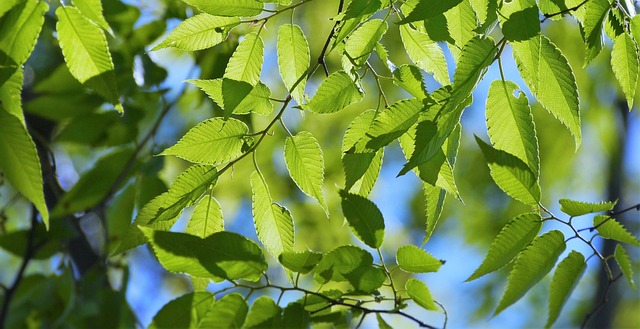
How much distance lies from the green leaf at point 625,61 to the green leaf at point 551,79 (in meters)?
0.07

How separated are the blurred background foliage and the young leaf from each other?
162mm

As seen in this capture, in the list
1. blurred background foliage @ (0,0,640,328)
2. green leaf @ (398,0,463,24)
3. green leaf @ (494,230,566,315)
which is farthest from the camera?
blurred background foliage @ (0,0,640,328)

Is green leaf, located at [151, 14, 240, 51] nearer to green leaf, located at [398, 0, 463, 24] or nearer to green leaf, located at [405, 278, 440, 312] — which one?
green leaf, located at [398, 0, 463, 24]

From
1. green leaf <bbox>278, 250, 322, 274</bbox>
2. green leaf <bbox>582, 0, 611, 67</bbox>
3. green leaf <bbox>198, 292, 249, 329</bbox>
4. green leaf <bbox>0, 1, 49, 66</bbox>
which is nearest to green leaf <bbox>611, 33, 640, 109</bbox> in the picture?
green leaf <bbox>582, 0, 611, 67</bbox>

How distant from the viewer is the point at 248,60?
2.93 feet

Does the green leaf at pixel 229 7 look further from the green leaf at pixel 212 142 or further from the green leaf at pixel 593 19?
the green leaf at pixel 593 19

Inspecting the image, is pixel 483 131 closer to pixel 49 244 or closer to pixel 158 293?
pixel 158 293

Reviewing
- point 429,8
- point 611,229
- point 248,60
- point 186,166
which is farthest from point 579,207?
point 186,166

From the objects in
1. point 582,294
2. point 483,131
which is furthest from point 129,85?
point 582,294

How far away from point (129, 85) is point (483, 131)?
10.8ft

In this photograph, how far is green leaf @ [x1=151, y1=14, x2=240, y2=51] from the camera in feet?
2.85

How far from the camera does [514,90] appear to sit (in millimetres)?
843

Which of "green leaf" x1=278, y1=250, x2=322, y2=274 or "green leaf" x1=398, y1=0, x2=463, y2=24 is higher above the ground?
"green leaf" x1=398, y1=0, x2=463, y2=24

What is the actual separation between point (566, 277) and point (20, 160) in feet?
2.21
